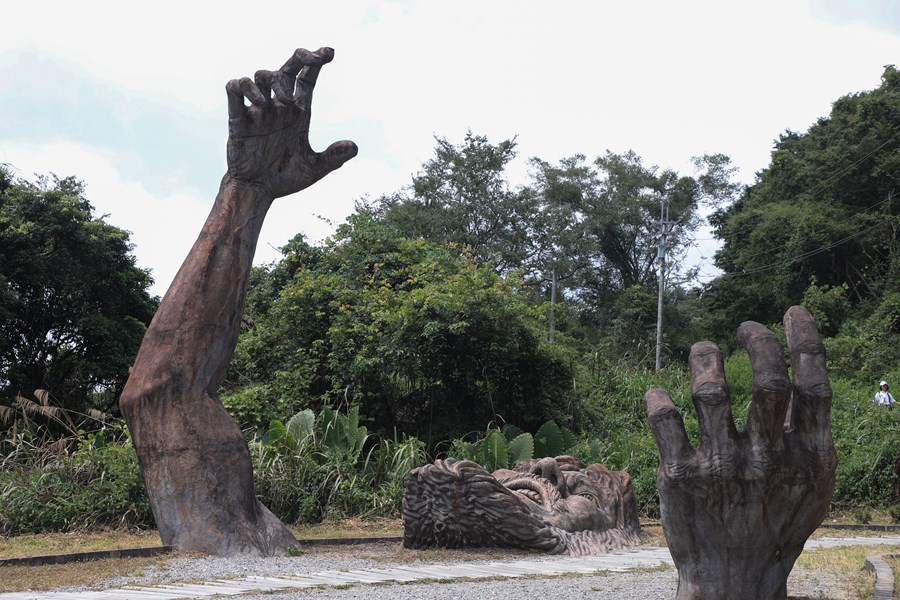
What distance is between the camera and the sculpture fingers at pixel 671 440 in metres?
5.18

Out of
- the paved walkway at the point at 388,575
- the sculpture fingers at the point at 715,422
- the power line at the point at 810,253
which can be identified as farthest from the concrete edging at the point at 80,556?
the power line at the point at 810,253

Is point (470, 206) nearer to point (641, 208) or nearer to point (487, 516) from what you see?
point (641, 208)

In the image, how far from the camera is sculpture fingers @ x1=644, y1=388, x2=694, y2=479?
518cm

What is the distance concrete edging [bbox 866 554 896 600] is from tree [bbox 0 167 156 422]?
1465cm

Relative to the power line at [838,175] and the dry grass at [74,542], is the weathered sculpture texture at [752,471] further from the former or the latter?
the power line at [838,175]

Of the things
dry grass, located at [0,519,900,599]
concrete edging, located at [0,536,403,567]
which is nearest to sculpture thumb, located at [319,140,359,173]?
dry grass, located at [0,519,900,599]

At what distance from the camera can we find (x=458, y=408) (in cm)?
1694

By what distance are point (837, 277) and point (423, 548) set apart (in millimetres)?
24091

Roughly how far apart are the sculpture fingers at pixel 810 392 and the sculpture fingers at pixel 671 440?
1.92 feet

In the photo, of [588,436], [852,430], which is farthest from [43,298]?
[852,430]

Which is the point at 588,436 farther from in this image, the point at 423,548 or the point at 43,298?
the point at 43,298

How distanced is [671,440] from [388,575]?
2.87m

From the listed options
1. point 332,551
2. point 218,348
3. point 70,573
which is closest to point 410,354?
point 332,551

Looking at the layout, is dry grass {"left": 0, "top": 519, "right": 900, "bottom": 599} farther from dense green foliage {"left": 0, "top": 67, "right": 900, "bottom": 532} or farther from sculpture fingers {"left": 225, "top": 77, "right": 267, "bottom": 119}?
sculpture fingers {"left": 225, "top": 77, "right": 267, "bottom": 119}
